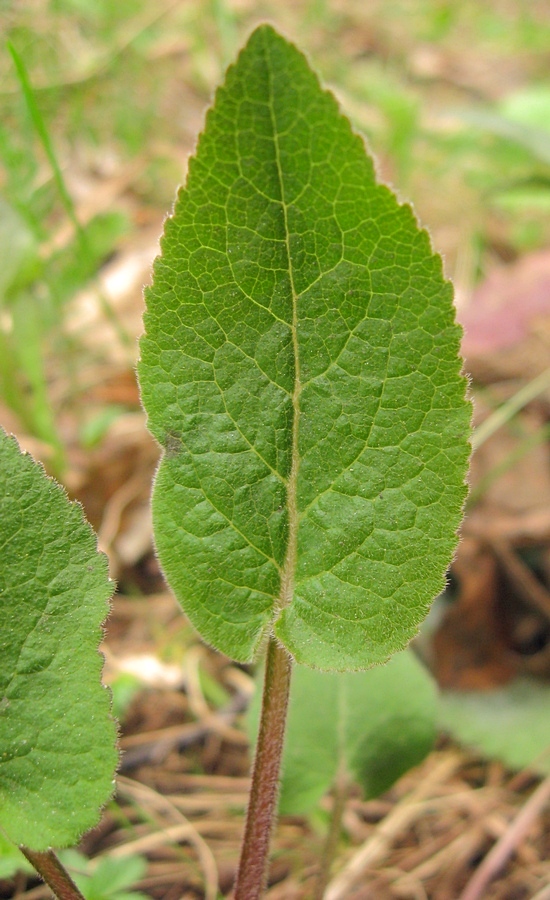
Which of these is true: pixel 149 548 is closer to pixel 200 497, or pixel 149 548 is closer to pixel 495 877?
pixel 495 877

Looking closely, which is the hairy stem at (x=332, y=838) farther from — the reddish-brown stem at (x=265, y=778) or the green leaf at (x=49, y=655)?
the green leaf at (x=49, y=655)

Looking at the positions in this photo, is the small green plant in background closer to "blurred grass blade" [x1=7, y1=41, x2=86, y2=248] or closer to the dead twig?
the dead twig

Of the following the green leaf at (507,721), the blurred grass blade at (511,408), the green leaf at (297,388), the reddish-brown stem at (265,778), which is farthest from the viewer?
the blurred grass blade at (511,408)

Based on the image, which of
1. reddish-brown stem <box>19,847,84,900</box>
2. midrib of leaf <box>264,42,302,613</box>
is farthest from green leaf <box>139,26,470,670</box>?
reddish-brown stem <box>19,847,84,900</box>

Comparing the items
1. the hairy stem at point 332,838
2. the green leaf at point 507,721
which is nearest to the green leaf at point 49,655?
the hairy stem at point 332,838

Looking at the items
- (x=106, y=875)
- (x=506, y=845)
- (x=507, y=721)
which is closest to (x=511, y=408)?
(x=507, y=721)

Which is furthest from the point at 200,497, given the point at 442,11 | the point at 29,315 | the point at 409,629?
the point at 442,11

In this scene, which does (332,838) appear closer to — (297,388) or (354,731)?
(354,731)

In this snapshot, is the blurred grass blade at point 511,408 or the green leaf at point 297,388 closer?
the green leaf at point 297,388
